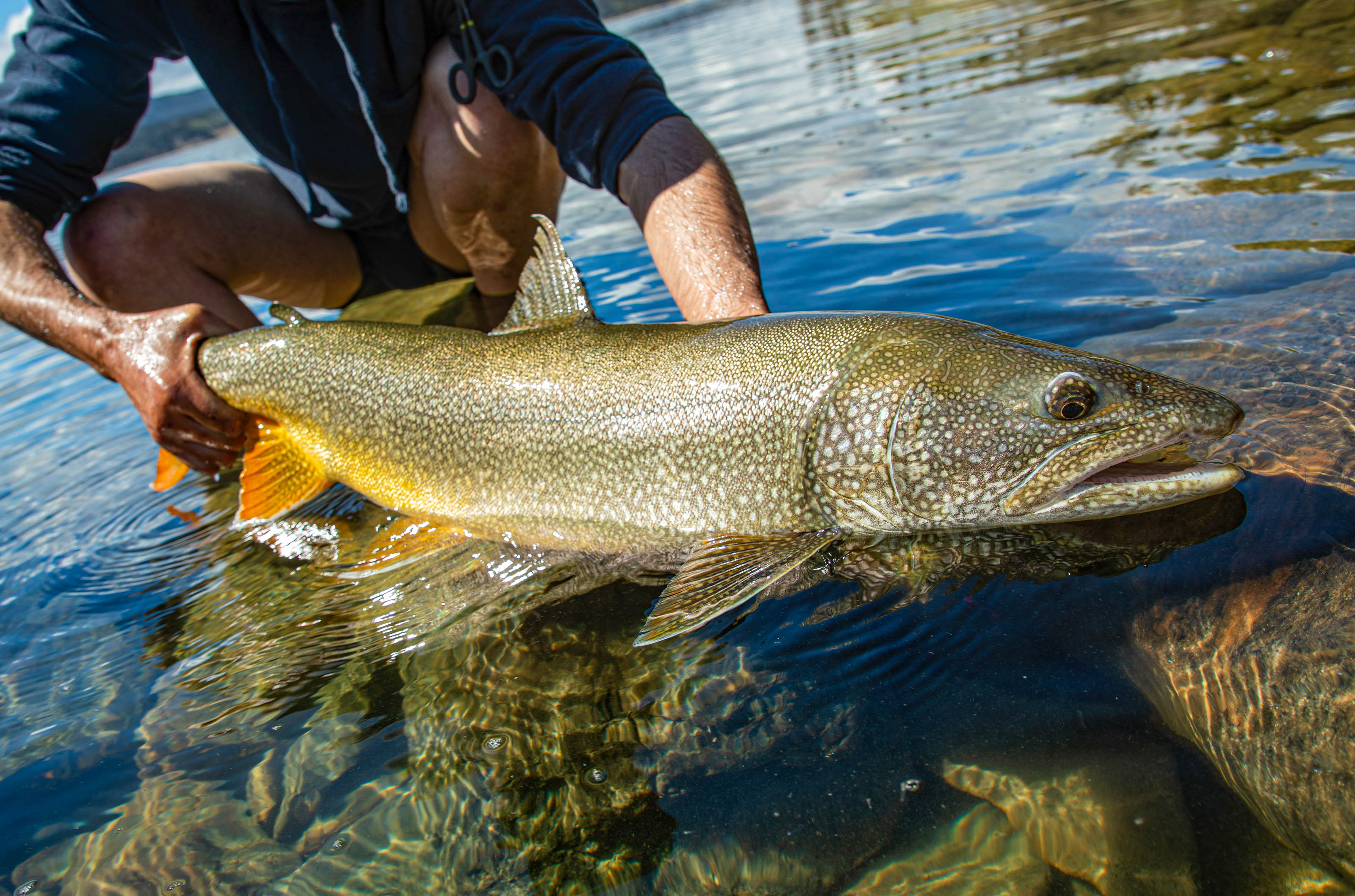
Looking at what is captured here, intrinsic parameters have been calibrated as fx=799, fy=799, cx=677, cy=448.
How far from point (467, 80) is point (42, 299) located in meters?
2.25

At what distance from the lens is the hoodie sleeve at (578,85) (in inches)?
143

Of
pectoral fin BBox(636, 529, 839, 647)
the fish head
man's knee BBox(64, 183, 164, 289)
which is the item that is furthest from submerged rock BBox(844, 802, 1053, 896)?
man's knee BBox(64, 183, 164, 289)

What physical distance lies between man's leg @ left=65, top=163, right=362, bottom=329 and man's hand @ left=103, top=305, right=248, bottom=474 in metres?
0.51

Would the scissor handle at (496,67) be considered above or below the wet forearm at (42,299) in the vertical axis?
above

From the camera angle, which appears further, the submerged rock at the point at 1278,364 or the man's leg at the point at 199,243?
the man's leg at the point at 199,243

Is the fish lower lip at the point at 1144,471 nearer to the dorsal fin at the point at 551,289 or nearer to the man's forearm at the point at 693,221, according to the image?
the man's forearm at the point at 693,221

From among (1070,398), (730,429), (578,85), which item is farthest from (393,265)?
(1070,398)

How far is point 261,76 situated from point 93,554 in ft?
8.70

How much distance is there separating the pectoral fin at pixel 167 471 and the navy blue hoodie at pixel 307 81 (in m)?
1.39

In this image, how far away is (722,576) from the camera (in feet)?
7.93

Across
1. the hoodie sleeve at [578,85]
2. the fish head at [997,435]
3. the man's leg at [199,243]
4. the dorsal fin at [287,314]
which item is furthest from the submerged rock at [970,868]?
the man's leg at [199,243]

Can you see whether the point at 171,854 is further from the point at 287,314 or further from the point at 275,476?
the point at 287,314

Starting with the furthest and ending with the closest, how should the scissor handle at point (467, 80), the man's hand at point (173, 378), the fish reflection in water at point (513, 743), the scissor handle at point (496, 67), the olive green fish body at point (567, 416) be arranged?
1. the scissor handle at point (467, 80)
2. the scissor handle at point (496, 67)
3. the man's hand at point (173, 378)
4. the olive green fish body at point (567, 416)
5. the fish reflection in water at point (513, 743)

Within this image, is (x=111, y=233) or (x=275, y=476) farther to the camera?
(x=111, y=233)
